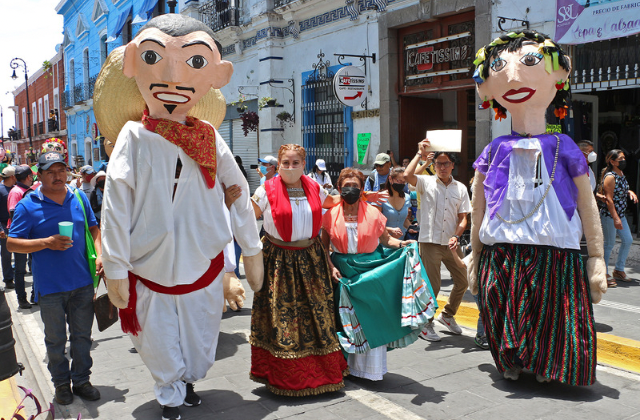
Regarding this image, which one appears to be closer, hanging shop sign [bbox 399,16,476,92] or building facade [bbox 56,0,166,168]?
hanging shop sign [bbox 399,16,476,92]

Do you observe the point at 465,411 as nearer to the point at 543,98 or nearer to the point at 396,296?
the point at 396,296

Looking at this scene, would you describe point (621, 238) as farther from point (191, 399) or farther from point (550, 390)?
point (191, 399)

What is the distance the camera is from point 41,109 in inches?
1626

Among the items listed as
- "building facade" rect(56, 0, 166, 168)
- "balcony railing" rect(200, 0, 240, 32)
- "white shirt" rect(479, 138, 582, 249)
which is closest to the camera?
"white shirt" rect(479, 138, 582, 249)

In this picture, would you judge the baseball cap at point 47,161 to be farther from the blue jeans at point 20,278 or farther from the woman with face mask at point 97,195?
the blue jeans at point 20,278

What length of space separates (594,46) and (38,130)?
3956 centimetres

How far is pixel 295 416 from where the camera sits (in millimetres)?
3795

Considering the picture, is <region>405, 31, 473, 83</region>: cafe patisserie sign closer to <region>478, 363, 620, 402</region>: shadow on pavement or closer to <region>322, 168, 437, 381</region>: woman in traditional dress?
<region>322, 168, 437, 381</region>: woman in traditional dress

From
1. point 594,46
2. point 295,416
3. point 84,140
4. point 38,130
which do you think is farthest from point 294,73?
point 38,130

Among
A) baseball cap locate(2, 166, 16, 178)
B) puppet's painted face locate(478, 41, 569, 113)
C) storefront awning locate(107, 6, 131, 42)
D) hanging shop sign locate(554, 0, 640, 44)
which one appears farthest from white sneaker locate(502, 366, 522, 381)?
storefront awning locate(107, 6, 131, 42)

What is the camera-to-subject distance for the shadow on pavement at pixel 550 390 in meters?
4.03

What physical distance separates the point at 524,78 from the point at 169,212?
2.59m

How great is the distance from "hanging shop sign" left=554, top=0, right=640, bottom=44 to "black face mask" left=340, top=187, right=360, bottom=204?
5328mm

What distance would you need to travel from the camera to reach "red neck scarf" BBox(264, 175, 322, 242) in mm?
4160
